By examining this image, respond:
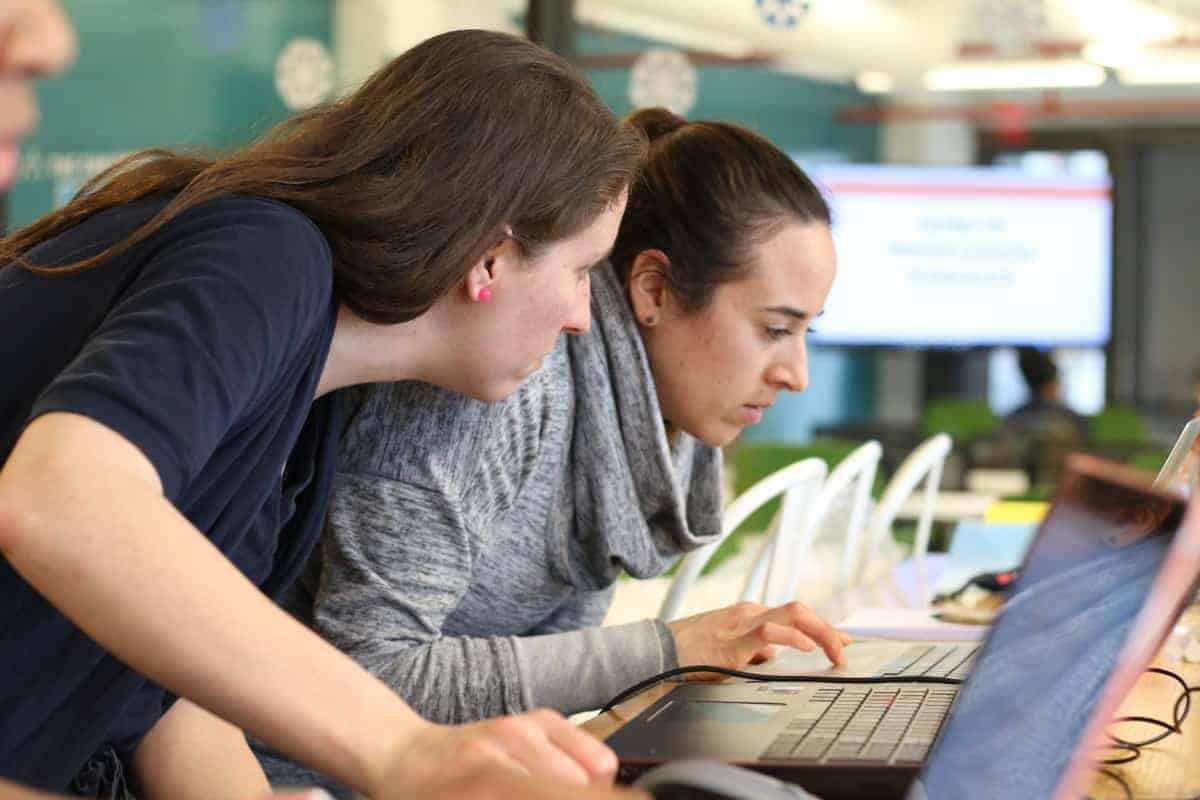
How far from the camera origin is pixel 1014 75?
24.0ft

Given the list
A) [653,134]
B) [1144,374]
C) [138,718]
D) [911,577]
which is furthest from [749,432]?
[138,718]

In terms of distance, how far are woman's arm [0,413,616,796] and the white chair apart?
1.12 m

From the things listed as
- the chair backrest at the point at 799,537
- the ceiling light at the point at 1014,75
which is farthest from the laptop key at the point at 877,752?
the ceiling light at the point at 1014,75

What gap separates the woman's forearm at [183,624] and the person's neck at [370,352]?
41cm

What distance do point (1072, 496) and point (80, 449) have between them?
46 centimetres

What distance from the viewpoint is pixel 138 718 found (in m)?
1.12

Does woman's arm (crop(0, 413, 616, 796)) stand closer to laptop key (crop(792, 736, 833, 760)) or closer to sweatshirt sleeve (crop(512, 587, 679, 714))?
Result: laptop key (crop(792, 736, 833, 760))

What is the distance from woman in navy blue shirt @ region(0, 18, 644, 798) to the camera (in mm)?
729

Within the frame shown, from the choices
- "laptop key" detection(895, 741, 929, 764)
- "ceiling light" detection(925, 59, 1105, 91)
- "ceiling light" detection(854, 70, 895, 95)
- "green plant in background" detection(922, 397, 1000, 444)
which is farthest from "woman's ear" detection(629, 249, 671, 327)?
"ceiling light" detection(854, 70, 895, 95)

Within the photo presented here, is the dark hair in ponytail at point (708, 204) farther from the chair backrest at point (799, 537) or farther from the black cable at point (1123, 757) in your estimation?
the black cable at point (1123, 757)

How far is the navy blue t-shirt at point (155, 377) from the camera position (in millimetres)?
805

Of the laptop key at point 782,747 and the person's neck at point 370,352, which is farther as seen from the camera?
the person's neck at point 370,352

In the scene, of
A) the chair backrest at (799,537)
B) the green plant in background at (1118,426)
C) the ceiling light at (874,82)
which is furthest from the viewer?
the ceiling light at (874,82)

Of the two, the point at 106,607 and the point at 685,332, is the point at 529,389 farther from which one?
the point at 106,607
